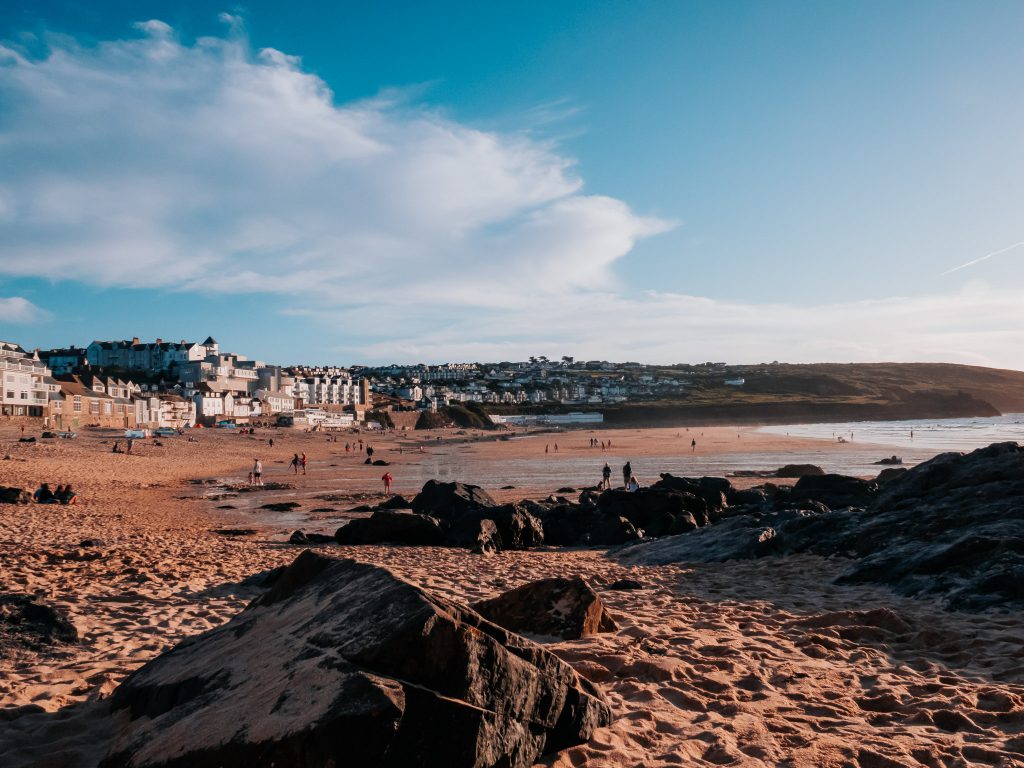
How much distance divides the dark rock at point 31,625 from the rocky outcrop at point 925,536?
9.55 metres

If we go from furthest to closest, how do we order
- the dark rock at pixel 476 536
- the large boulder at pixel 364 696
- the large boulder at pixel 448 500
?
the large boulder at pixel 448 500 < the dark rock at pixel 476 536 < the large boulder at pixel 364 696

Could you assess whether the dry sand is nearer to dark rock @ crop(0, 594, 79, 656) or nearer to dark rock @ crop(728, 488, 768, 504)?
dark rock @ crop(0, 594, 79, 656)

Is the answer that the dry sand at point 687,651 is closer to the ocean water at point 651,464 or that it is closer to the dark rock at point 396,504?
the dark rock at point 396,504

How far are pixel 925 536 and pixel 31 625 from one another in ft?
38.8

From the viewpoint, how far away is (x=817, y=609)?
8.38 meters

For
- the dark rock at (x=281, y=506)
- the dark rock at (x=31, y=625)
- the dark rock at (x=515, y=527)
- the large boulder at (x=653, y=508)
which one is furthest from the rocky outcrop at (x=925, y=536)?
the dark rock at (x=281, y=506)

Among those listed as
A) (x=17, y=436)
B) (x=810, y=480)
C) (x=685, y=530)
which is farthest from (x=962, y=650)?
(x=17, y=436)


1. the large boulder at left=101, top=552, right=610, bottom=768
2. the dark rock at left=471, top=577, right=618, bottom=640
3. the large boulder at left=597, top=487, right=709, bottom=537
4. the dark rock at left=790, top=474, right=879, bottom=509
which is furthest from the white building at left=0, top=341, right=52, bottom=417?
the large boulder at left=101, top=552, right=610, bottom=768

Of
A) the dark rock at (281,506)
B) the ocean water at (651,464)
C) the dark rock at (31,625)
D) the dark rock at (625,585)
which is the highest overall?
the dark rock at (31,625)

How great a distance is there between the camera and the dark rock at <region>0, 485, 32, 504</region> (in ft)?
67.8

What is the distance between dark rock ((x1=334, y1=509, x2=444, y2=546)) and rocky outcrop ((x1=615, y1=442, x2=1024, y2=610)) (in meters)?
4.59

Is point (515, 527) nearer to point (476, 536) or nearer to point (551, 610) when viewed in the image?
point (476, 536)

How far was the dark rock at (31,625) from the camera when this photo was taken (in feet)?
21.4

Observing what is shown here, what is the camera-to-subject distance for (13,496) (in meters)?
20.8
